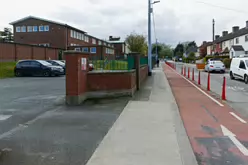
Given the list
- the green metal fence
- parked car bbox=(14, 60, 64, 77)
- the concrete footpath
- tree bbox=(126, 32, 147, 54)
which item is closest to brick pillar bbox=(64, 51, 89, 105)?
the green metal fence

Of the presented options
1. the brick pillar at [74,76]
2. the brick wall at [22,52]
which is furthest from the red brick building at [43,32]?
the brick pillar at [74,76]

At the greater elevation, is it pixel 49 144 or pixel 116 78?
pixel 116 78

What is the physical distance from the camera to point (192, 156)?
4805 mm

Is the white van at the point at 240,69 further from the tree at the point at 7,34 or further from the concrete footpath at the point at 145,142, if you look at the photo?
the tree at the point at 7,34

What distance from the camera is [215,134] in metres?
6.31

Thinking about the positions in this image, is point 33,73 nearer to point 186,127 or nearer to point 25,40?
point 186,127

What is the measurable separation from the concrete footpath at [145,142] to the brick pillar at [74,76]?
2401mm

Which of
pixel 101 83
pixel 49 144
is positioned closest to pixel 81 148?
pixel 49 144

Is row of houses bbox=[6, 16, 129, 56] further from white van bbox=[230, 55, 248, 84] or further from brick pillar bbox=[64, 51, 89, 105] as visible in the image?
brick pillar bbox=[64, 51, 89, 105]

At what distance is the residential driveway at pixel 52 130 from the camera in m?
4.71

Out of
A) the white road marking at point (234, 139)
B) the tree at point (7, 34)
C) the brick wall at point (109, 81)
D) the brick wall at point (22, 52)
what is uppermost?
the tree at point (7, 34)

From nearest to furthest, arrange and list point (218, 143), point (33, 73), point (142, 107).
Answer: point (218, 143) < point (142, 107) < point (33, 73)

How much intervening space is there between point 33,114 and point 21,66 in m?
19.4

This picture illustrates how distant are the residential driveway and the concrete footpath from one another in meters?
0.28
